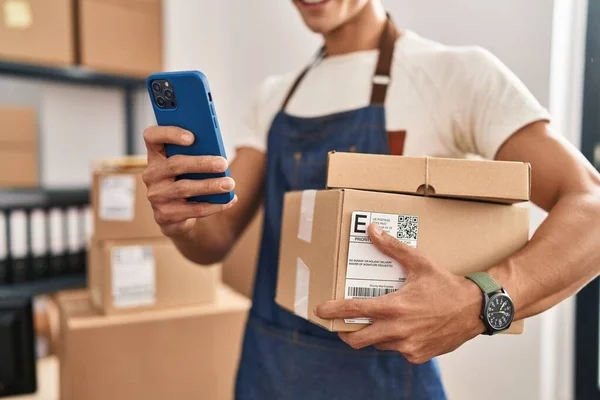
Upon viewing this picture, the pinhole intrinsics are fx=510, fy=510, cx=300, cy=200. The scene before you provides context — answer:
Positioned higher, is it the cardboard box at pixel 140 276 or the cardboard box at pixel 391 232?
the cardboard box at pixel 391 232

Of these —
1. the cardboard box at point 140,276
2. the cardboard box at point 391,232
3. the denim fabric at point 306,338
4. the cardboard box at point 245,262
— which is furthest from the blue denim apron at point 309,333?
the cardboard box at point 245,262

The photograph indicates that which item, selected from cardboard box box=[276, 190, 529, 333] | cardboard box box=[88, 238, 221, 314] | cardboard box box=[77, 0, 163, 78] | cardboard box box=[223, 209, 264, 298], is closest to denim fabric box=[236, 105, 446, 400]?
cardboard box box=[276, 190, 529, 333]

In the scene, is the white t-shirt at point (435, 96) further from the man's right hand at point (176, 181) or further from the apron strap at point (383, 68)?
the man's right hand at point (176, 181)

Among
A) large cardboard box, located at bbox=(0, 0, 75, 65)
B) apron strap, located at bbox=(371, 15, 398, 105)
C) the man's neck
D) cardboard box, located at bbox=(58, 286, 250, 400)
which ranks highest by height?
large cardboard box, located at bbox=(0, 0, 75, 65)

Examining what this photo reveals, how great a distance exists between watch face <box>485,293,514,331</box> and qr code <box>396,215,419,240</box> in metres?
0.12

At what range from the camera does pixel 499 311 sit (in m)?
0.59

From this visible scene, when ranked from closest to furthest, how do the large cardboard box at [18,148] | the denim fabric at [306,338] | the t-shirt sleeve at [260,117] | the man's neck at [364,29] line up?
1. the denim fabric at [306,338]
2. the man's neck at [364,29]
3. the t-shirt sleeve at [260,117]
4. the large cardboard box at [18,148]

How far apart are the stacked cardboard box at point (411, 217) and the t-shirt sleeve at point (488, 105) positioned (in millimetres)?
166

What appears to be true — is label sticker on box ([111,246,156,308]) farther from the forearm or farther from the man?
the forearm

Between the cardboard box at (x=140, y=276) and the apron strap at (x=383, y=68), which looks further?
the cardboard box at (x=140, y=276)

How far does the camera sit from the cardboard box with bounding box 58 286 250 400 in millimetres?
1201

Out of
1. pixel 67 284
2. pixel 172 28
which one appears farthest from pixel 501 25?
pixel 67 284

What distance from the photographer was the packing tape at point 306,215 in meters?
0.68

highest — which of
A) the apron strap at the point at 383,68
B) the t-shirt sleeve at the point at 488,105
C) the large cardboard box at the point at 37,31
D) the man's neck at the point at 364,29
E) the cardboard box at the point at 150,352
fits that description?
the large cardboard box at the point at 37,31
